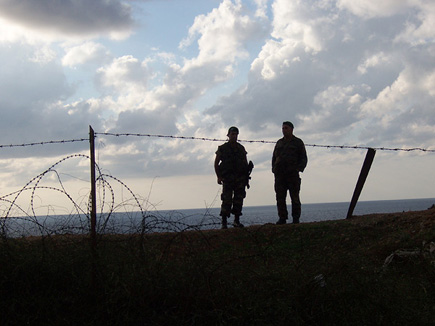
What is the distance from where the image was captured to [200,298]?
16.7 ft

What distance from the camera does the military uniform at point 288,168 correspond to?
10.5 meters

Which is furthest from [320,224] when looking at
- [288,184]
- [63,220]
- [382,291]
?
[63,220]

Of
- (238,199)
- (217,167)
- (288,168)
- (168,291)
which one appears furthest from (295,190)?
(168,291)

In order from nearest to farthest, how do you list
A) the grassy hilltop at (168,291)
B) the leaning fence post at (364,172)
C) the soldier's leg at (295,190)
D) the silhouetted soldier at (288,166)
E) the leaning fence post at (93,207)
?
the grassy hilltop at (168,291), the leaning fence post at (93,207), the leaning fence post at (364,172), the silhouetted soldier at (288,166), the soldier's leg at (295,190)

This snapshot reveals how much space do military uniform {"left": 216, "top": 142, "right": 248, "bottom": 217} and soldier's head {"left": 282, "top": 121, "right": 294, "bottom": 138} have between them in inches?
39.8

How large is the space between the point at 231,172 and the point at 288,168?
1.24 m

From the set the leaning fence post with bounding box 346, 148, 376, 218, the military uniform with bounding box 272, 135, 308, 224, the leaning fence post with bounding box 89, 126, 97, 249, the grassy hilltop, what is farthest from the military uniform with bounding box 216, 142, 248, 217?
the leaning fence post with bounding box 89, 126, 97, 249

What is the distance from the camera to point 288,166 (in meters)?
10.5

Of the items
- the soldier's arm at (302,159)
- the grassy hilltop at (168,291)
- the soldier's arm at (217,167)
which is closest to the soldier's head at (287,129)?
the soldier's arm at (302,159)

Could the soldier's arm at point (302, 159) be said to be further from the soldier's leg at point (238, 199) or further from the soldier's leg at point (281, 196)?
the soldier's leg at point (238, 199)

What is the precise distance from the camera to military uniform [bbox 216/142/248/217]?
10477 mm

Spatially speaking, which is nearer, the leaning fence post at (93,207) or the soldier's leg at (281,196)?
the leaning fence post at (93,207)

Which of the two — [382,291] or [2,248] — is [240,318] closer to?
[382,291]

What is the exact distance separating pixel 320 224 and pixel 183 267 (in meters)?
5.16
